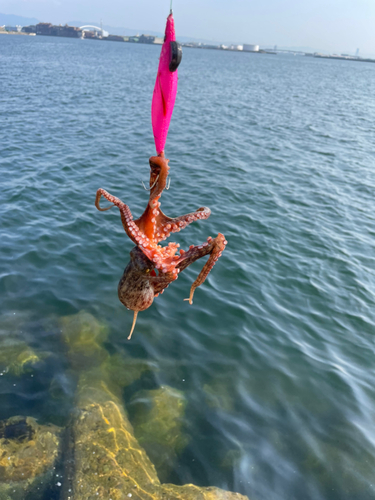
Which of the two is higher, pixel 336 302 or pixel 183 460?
pixel 336 302

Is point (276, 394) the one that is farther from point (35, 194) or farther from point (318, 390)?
point (35, 194)

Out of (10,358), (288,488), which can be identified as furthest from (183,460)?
(10,358)

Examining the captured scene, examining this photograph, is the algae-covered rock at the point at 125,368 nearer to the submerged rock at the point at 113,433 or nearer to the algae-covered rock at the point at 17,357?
the submerged rock at the point at 113,433

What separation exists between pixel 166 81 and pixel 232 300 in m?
8.42

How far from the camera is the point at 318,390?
27.0ft

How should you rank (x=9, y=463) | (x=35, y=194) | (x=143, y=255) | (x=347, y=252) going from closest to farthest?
(x=143, y=255)
(x=9, y=463)
(x=347, y=252)
(x=35, y=194)

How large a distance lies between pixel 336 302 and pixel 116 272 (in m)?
6.79

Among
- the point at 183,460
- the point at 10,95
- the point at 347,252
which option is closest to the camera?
the point at 183,460

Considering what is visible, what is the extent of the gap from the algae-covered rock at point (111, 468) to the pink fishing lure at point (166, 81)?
5640 mm

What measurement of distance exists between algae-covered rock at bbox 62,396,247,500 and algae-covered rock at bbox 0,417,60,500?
0.34m

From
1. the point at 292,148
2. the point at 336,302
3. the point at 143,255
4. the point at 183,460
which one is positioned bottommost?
the point at 183,460

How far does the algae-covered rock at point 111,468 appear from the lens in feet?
19.3

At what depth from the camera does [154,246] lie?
3557mm

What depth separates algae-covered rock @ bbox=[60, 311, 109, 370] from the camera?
8359mm
